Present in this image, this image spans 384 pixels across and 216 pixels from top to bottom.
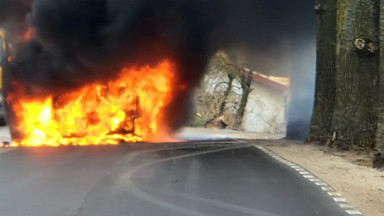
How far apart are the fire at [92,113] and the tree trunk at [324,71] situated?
5277mm

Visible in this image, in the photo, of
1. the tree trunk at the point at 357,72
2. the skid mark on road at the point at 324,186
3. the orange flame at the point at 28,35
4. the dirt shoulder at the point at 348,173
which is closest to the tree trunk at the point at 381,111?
the dirt shoulder at the point at 348,173

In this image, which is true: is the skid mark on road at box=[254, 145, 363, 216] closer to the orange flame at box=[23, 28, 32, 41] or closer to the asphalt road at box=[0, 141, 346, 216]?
the asphalt road at box=[0, 141, 346, 216]

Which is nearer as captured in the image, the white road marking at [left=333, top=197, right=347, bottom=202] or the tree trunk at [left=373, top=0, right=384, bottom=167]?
the white road marking at [left=333, top=197, right=347, bottom=202]

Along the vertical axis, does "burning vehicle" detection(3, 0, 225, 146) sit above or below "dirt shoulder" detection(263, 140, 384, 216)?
above

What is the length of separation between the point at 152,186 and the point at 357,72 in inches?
246

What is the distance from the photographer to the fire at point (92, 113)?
12.5 meters

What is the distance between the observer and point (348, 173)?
7539mm

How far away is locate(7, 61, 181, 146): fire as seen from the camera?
12.5 meters

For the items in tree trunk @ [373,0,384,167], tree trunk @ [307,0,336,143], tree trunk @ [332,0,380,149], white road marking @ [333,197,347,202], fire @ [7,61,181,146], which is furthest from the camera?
fire @ [7,61,181,146]

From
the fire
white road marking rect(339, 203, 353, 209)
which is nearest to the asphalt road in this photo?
white road marking rect(339, 203, 353, 209)

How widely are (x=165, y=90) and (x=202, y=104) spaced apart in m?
13.0

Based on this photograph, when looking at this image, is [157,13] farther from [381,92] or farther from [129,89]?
[381,92]

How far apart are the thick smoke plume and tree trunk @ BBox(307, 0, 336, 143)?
4378mm

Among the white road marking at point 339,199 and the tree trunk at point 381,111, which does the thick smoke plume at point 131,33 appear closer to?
the tree trunk at point 381,111
